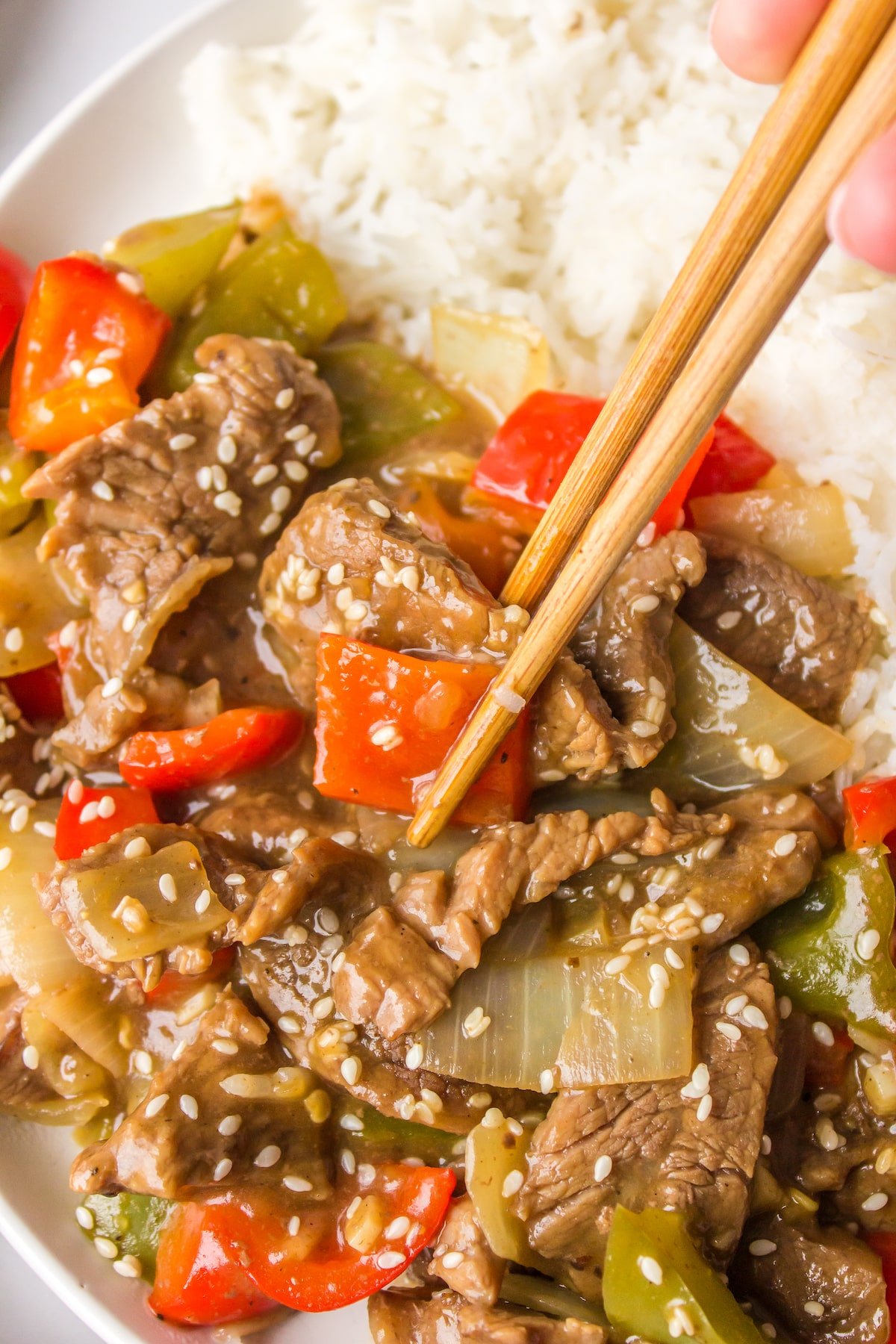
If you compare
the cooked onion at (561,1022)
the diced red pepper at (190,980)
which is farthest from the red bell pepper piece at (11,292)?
the cooked onion at (561,1022)

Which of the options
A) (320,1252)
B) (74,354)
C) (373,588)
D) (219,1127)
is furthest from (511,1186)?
(74,354)

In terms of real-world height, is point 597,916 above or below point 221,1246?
above

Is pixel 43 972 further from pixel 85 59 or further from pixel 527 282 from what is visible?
pixel 85 59

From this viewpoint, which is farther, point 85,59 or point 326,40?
point 85,59

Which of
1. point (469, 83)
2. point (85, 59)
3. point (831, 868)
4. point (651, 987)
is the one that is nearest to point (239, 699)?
point (651, 987)

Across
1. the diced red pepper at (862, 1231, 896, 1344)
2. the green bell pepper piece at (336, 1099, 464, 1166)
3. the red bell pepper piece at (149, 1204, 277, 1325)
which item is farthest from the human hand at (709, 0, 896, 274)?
the red bell pepper piece at (149, 1204, 277, 1325)

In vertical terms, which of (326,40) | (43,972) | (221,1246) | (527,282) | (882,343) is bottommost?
(221,1246)

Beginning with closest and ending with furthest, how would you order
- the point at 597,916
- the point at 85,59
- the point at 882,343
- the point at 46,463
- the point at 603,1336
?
the point at 603,1336, the point at 597,916, the point at 46,463, the point at 882,343, the point at 85,59
